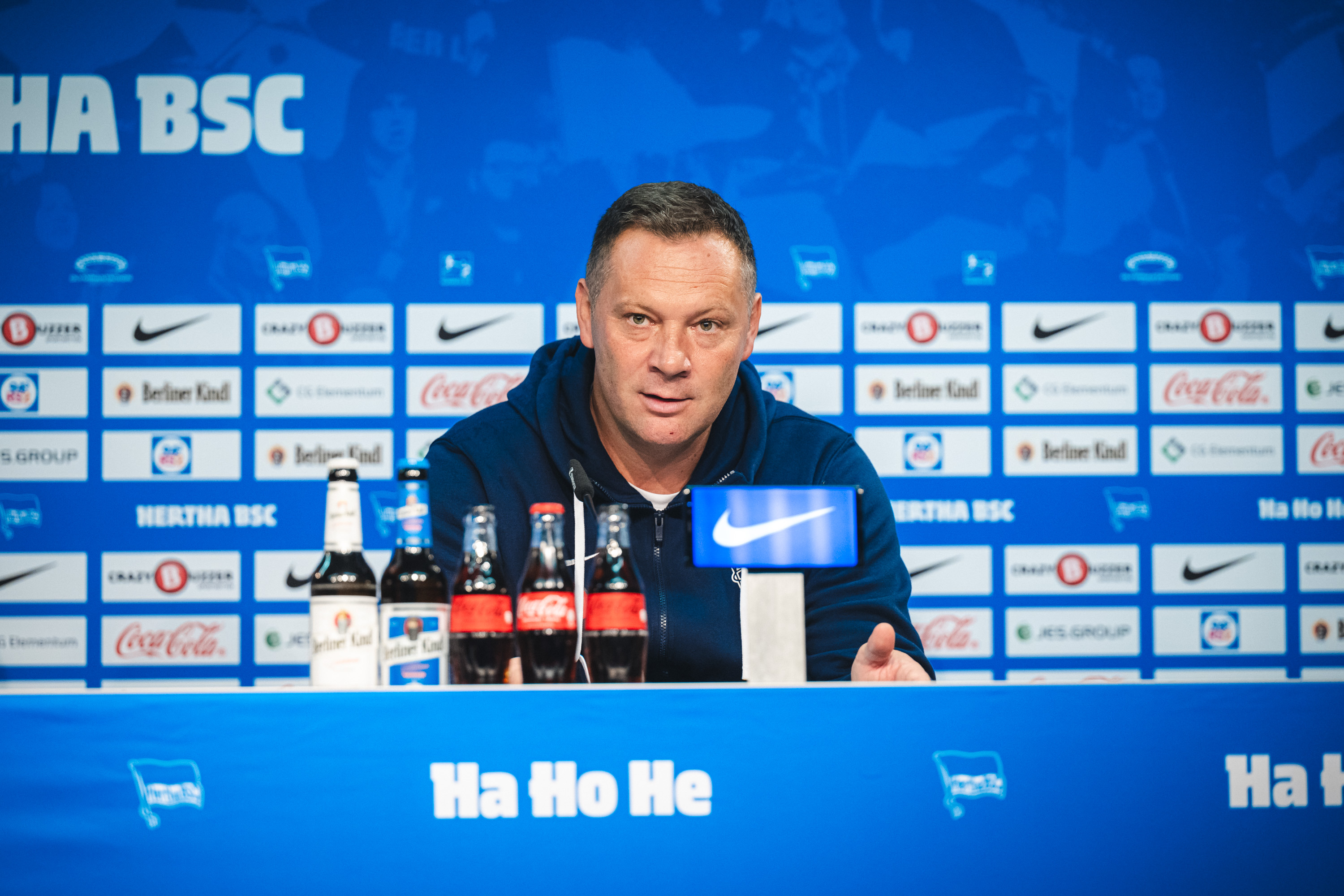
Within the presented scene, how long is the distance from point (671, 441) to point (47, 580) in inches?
85.2

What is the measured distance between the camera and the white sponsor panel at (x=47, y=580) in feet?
9.27

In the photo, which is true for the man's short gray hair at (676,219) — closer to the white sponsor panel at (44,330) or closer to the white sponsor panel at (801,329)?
the white sponsor panel at (801,329)

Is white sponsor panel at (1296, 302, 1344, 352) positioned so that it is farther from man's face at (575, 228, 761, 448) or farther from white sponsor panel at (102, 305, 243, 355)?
white sponsor panel at (102, 305, 243, 355)

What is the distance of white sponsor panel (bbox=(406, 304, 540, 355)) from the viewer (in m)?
2.91

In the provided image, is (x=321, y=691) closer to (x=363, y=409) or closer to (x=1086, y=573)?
(x=363, y=409)

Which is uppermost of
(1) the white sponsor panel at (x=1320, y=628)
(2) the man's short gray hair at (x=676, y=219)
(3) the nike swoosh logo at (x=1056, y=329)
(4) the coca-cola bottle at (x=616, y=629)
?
(3) the nike swoosh logo at (x=1056, y=329)

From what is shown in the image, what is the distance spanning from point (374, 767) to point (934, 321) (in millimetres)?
2417

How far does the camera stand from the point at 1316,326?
9.80ft

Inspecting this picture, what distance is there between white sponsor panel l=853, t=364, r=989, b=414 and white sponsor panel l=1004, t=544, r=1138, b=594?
0.43 m

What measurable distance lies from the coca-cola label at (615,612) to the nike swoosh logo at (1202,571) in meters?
2.45

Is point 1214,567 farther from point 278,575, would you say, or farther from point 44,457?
point 44,457

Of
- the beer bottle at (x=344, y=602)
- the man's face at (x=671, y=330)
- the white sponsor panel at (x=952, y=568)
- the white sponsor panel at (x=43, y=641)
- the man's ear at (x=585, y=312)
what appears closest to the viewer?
the beer bottle at (x=344, y=602)

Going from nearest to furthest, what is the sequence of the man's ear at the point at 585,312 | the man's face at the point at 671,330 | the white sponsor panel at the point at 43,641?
the man's face at the point at 671,330 → the man's ear at the point at 585,312 → the white sponsor panel at the point at 43,641

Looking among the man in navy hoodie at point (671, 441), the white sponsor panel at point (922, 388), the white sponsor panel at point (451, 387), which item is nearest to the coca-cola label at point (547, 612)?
the man in navy hoodie at point (671, 441)
